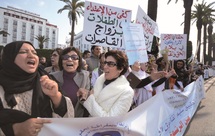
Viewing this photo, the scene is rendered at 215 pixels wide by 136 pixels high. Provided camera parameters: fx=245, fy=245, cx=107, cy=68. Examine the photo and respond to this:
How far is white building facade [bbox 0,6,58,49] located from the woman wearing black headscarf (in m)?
109

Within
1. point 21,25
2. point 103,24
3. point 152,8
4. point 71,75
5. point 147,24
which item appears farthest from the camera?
point 21,25

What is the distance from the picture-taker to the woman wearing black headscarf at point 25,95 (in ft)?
5.97

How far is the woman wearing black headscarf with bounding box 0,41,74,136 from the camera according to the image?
182cm

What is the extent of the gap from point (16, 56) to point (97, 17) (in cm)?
276

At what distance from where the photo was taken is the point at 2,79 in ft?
6.14

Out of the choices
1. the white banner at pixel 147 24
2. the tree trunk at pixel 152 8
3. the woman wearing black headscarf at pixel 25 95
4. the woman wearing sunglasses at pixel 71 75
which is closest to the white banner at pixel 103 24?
the white banner at pixel 147 24

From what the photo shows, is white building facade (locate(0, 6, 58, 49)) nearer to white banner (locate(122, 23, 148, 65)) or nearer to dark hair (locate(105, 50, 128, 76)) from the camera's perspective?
white banner (locate(122, 23, 148, 65))

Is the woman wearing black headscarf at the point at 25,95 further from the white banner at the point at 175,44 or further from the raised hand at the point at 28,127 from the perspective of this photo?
the white banner at the point at 175,44

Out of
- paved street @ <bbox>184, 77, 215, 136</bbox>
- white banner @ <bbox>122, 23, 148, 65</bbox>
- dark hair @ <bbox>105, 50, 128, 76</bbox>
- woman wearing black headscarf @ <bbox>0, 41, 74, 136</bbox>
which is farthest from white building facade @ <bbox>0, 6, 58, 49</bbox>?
woman wearing black headscarf @ <bbox>0, 41, 74, 136</bbox>

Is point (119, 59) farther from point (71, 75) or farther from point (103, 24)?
point (103, 24)

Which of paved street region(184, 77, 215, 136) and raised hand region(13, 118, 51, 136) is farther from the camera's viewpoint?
paved street region(184, 77, 215, 136)

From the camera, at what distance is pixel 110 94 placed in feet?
8.38

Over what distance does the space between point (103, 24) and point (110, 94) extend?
2.30 meters

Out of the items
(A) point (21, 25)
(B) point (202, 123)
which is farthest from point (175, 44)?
(A) point (21, 25)
